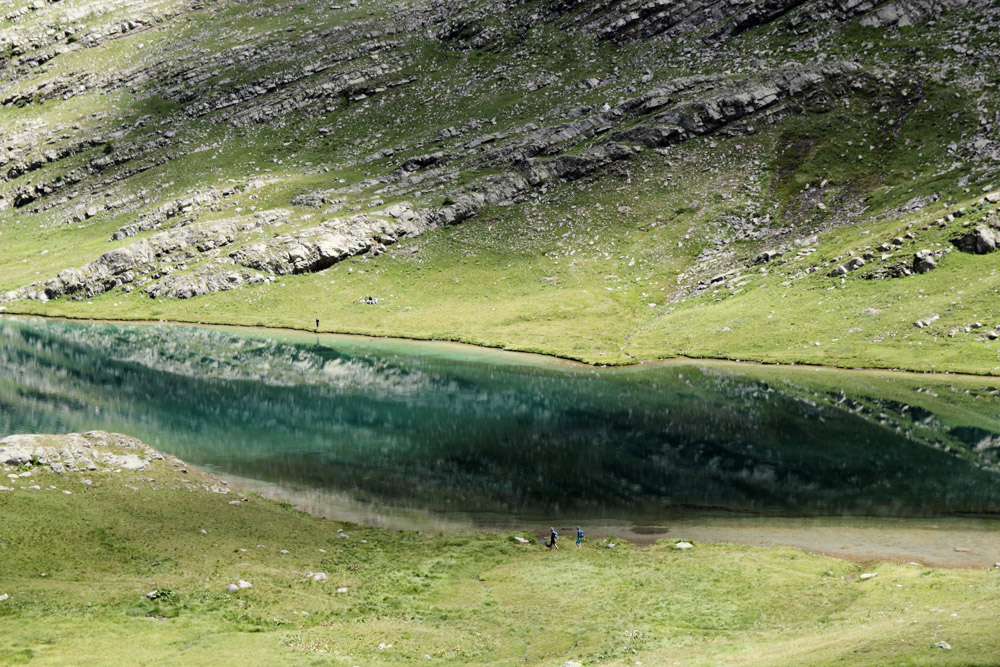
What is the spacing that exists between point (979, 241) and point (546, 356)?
5556 cm

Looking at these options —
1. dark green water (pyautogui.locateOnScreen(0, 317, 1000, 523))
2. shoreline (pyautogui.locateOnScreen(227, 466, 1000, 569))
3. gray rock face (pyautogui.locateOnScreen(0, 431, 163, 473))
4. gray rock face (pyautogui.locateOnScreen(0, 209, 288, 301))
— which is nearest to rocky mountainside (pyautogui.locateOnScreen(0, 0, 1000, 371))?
gray rock face (pyautogui.locateOnScreen(0, 209, 288, 301))

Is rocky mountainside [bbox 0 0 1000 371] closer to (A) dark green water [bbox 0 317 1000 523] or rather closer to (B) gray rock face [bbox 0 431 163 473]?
(A) dark green water [bbox 0 317 1000 523]

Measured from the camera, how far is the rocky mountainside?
96438mm

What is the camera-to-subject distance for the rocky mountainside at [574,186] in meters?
96.4

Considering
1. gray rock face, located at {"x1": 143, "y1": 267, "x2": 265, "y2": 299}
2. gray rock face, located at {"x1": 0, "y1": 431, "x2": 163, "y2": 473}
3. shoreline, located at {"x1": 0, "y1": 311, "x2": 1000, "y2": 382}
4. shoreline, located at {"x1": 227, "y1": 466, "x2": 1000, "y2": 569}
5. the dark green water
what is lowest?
shoreline, located at {"x1": 227, "y1": 466, "x2": 1000, "y2": 569}

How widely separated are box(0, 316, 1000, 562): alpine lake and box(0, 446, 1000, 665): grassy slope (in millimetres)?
5460

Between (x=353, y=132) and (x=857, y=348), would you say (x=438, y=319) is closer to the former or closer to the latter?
(x=857, y=348)

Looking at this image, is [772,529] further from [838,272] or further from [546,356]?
[838,272]

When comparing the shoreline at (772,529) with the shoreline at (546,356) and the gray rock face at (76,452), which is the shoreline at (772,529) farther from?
the shoreline at (546,356)

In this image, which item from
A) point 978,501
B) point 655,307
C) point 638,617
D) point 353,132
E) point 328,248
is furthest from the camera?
point 353,132

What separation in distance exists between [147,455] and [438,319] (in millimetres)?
66148

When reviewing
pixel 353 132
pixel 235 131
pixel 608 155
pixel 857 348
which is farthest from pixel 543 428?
pixel 235 131

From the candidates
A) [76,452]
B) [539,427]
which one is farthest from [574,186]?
[76,452]

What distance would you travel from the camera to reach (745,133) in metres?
139
